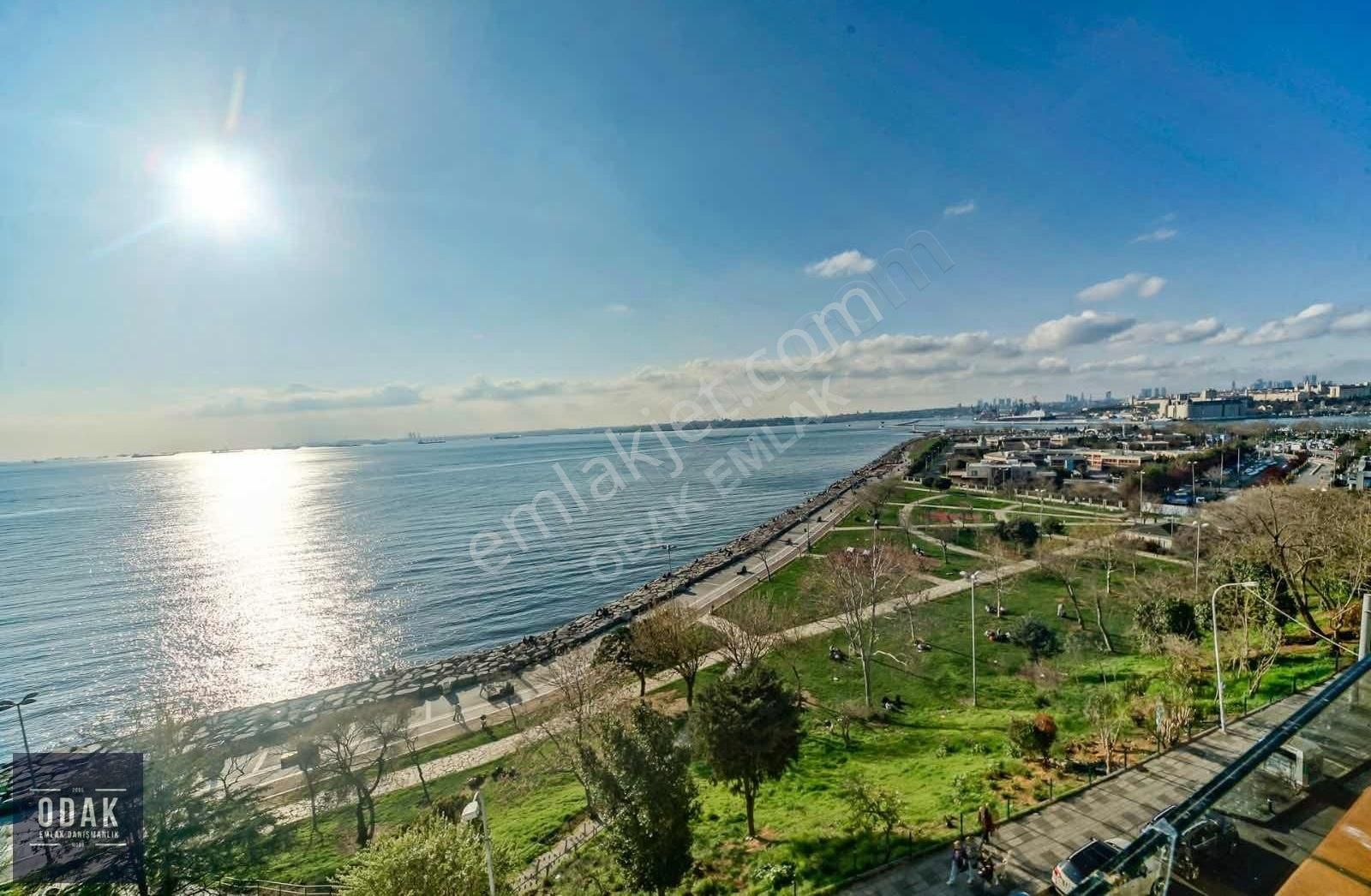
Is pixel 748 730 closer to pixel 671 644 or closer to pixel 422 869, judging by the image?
pixel 422 869

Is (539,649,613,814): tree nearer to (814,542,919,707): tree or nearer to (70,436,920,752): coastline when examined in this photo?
(70,436,920,752): coastline

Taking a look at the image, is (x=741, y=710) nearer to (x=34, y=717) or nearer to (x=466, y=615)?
(x=466, y=615)

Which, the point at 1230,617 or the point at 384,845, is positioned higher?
the point at 384,845

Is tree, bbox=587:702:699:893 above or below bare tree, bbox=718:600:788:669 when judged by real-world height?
above

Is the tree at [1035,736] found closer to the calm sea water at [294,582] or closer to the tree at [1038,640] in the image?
the tree at [1038,640]

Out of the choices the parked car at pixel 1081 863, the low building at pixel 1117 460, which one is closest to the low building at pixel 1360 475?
the low building at pixel 1117 460

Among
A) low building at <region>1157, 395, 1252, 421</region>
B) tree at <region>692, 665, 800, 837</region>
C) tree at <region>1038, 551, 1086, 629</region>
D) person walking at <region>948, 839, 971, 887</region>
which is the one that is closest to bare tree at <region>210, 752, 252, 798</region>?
tree at <region>692, 665, 800, 837</region>

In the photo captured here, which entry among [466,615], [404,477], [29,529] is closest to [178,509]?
[29,529]
